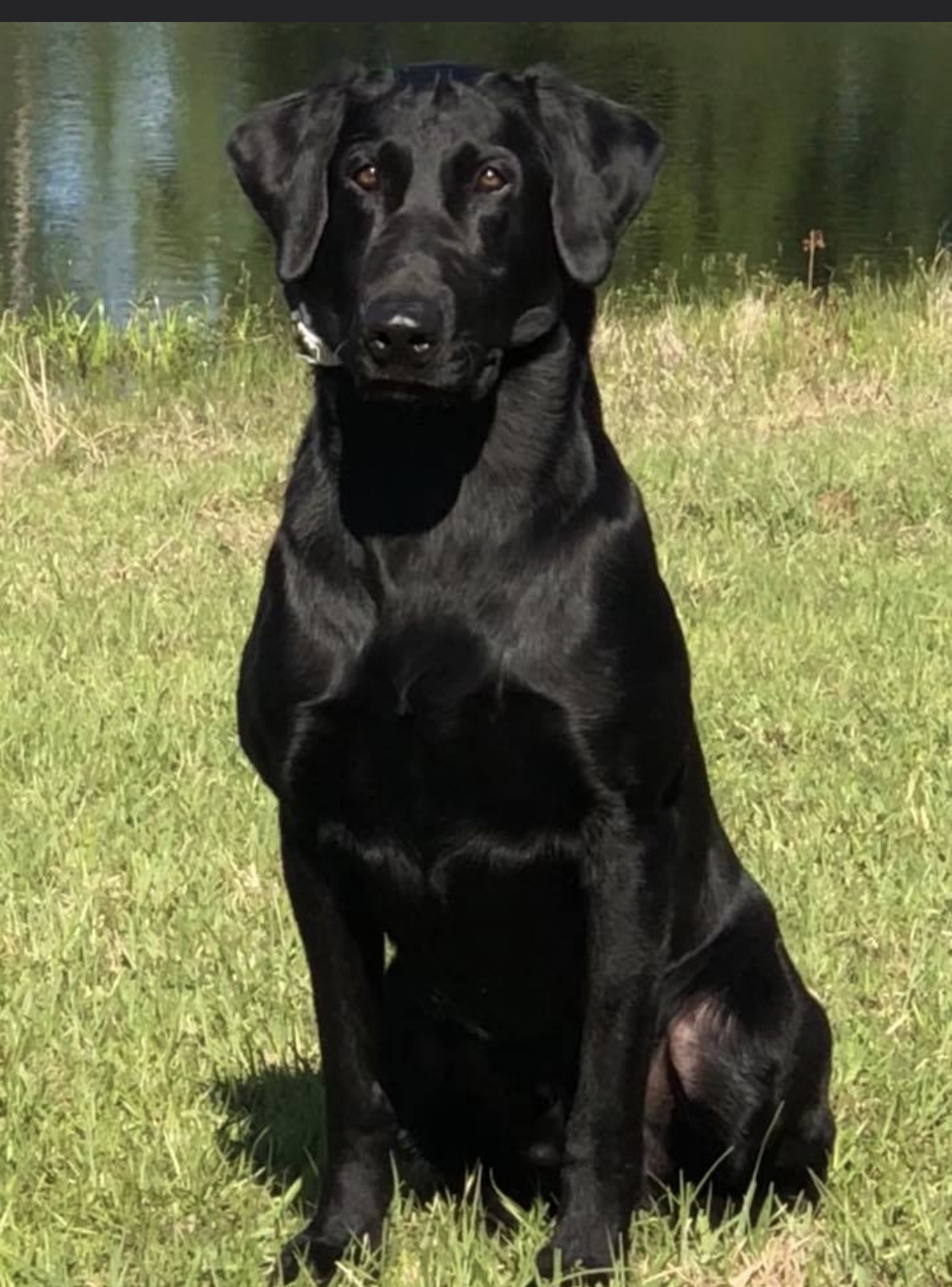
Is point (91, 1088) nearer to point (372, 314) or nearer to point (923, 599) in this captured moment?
point (372, 314)

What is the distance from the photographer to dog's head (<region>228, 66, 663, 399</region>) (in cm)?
291

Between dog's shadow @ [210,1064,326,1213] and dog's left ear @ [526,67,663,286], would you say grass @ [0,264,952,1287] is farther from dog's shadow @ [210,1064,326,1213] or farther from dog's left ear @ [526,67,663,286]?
dog's left ear @ [526,67,663,286]

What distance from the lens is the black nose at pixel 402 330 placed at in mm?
2809

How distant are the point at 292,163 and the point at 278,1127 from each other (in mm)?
1561

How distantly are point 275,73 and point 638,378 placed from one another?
23.3m

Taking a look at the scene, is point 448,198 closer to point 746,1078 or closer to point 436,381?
point 436,381

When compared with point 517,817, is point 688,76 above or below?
below

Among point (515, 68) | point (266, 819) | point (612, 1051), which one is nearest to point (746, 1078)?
point (612, 1051)

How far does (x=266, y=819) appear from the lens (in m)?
5.04

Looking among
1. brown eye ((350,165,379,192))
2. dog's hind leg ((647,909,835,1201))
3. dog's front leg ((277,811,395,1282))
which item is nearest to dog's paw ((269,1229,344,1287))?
dog's front leg ((277,811,395,1282))

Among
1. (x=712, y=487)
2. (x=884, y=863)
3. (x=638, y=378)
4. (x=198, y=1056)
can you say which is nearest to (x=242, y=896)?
(x=198, y=1056)

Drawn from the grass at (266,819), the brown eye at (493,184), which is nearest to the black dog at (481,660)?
the brown eye at (493,184)

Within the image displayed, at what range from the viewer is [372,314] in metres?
2.83

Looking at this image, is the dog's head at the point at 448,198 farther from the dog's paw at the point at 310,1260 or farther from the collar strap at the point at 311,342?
the dog's paw at the point at 310,1260
